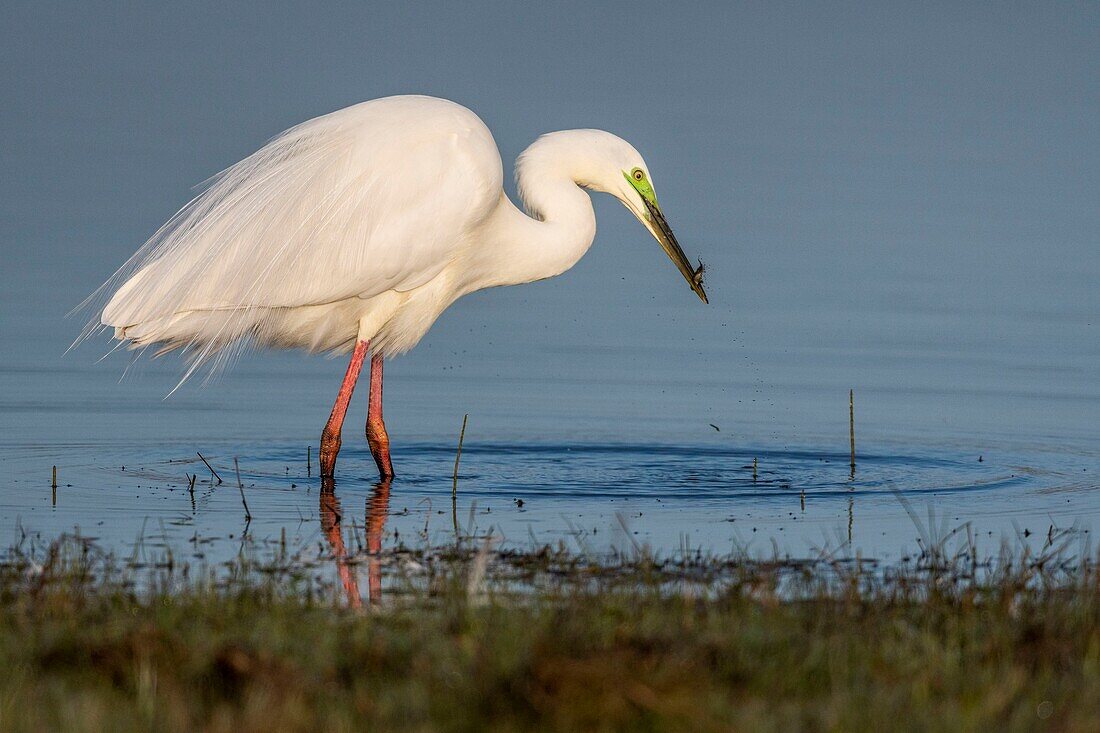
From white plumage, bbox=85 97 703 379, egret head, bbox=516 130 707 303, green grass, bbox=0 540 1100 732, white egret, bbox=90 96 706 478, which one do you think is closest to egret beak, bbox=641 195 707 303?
egret head, bbox=516 130 707 303

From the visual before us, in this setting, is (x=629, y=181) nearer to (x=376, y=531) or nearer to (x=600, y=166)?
(x=600, y=166)

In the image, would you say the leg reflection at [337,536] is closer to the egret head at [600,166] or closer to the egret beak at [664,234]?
the egret head at [600,166]

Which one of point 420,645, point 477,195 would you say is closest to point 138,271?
point 477,195

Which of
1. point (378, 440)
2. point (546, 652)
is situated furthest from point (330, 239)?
point (546, 652)

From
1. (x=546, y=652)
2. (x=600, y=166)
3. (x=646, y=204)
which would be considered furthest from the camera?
(x=646, y=204)

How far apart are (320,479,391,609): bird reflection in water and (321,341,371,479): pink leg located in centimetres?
14

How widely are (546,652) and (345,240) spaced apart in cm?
515

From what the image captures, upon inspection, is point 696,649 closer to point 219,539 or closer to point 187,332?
point 219,539

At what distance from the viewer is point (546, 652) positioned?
11.9ft

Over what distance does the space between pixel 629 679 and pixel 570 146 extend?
6.17 meters

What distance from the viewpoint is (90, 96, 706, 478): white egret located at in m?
8.45

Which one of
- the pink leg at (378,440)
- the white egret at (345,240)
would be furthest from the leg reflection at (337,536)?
the white egret at (345,240)

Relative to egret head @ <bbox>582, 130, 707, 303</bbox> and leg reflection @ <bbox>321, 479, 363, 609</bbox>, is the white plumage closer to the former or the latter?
egret head @ <bbox>582, 130, 707, 303</bbox>

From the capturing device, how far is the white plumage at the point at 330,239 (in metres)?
8.44
